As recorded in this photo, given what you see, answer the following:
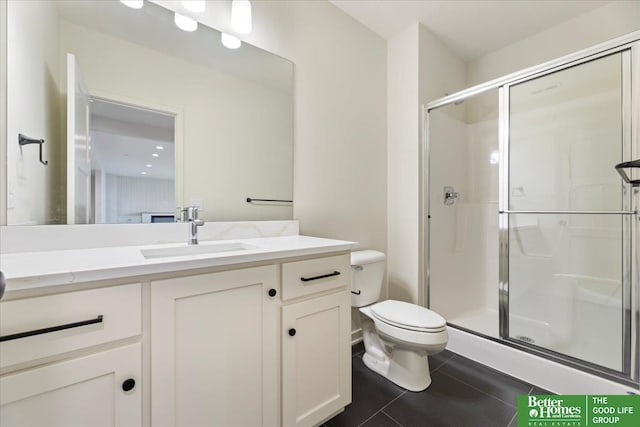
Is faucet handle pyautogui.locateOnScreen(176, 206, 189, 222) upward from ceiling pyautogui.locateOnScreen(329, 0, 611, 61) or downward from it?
downward

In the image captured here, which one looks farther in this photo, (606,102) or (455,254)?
(455,254)

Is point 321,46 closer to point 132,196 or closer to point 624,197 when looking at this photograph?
point 132,196

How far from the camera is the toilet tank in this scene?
1721 millimetres

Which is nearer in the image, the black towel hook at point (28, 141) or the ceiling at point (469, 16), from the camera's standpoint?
the black towel hook at point (28, 141)

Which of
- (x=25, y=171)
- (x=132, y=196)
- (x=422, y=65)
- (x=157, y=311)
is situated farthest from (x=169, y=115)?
(x=422, y=65)

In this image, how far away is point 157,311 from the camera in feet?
2.53

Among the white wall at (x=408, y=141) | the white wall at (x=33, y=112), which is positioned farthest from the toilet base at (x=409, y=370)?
the white wall at (x=33, y=112)

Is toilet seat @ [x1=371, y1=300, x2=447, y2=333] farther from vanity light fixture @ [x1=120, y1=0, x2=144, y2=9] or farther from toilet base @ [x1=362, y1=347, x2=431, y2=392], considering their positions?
vanity light fixture @ [x1=120, y1=0, x2=144, y2=9]

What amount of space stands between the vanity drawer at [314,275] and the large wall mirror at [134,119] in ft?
1.87

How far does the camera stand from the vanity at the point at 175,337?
24.7 inches

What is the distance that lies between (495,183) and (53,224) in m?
2.94

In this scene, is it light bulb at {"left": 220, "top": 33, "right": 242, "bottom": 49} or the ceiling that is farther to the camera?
the ceiling

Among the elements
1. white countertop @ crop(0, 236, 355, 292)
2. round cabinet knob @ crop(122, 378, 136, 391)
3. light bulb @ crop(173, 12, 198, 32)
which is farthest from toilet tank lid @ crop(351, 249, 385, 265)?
light bulb @ crop(173, 12, 198, 32)

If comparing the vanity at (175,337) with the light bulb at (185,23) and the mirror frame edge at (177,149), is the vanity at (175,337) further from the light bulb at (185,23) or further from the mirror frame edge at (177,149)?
the light bulb at (185,23)
